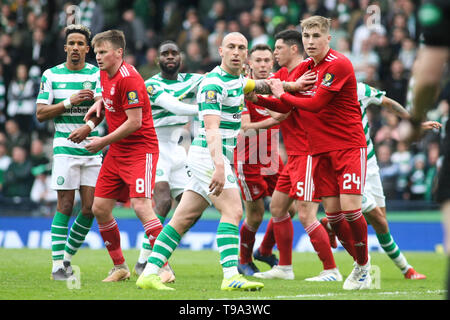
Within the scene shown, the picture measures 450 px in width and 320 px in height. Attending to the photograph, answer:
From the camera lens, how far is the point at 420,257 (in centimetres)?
1295

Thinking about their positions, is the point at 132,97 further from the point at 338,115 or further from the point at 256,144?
the point at 256,144

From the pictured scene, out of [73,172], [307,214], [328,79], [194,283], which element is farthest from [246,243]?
[328,79]

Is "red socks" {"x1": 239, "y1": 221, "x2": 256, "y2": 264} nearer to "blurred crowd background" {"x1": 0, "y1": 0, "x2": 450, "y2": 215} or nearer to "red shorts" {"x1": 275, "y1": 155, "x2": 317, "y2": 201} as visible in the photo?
"red shorts" {"x1": 275, "y1": 155, "x2": 317, "y2": 201}

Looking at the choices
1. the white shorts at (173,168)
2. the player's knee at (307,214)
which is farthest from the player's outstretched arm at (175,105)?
the player's knee at (307,214)

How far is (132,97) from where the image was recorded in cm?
804

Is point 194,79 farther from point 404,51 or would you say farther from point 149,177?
point 404,51

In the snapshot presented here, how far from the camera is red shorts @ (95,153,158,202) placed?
819 centimetres

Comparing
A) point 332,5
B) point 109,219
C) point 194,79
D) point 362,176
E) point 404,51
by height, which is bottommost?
point 109,219

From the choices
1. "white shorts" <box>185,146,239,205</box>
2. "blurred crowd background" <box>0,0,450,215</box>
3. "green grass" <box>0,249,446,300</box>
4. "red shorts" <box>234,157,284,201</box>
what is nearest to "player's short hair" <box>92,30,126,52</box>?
"white shorts" <box>185,146,239,205</box>

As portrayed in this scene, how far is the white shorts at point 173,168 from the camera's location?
10.1m

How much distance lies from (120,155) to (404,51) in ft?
34.2

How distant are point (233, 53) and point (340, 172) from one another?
173 cm

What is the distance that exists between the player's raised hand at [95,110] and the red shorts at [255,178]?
2.37 m

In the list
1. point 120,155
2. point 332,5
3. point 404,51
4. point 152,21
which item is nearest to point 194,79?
point 120,155
